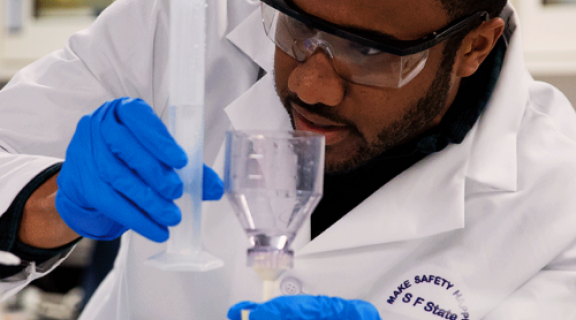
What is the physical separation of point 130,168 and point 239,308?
0.28 metres

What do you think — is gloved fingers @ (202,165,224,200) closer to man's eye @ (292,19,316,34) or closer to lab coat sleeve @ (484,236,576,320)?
man's eye @ (292,19,316,34)

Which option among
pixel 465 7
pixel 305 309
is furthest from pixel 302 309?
pixel 465 7

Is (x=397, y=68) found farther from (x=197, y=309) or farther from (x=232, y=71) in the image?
(x=197, y=309)

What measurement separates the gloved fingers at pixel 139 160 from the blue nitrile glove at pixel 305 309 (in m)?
0.21

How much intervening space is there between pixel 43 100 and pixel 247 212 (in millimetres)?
671

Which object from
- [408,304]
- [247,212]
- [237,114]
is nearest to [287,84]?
[237,114]

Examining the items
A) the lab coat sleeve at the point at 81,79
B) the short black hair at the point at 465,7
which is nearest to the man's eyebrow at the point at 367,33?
the short black hair at the point at 465,7

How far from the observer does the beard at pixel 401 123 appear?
3.97 ft

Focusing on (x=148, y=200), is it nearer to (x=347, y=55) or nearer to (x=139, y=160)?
(x=139, y=160)

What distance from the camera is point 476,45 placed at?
1.26 m

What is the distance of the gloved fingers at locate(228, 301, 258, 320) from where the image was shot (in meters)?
0.82

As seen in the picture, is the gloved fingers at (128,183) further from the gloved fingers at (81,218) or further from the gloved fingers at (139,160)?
the gloved fingers at (81,218)

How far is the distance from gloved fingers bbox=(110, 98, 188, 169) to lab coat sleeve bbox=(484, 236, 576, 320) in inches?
31.5

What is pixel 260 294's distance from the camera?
48.3 inches
